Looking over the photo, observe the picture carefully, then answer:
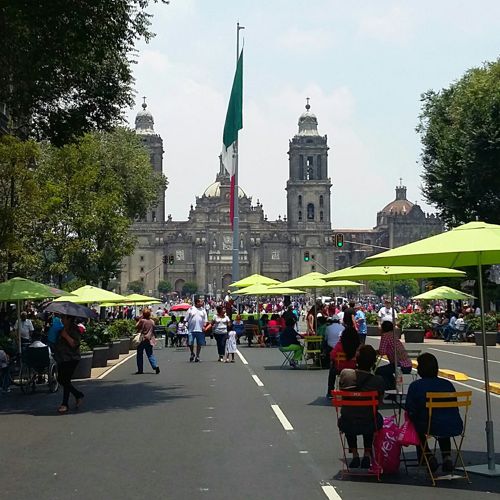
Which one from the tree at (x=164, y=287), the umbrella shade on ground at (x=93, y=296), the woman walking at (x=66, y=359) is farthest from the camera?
the tree at (x=164, y=287)

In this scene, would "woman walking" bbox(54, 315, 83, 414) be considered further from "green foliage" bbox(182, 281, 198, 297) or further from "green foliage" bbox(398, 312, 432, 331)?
"green foliage" bbox(182, 281, 198, 297)

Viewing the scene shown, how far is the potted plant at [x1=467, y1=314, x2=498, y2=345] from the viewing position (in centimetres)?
3394

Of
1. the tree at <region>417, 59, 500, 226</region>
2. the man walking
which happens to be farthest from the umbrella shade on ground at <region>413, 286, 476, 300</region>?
the man walking

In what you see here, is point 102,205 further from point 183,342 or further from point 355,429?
point 355,429

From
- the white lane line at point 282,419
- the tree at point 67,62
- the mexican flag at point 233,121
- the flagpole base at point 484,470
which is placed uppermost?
the mexican flag at point 233,121

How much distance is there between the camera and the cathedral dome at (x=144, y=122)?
14112 centimetres

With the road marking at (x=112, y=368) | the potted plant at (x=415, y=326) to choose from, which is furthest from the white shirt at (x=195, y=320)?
the potted plant at (x=415, y=326)

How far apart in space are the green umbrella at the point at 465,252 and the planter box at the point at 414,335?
88.6 feet

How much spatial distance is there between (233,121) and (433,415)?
3521cm

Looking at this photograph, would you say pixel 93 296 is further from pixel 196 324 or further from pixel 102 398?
pixel 102 398

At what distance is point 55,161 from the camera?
33.6m

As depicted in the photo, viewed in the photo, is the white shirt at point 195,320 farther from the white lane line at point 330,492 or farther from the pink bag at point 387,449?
the white lane line at point 330,492

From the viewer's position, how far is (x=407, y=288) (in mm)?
134000

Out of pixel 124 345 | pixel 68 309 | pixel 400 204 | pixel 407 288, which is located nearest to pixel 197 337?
pixel 124 345
